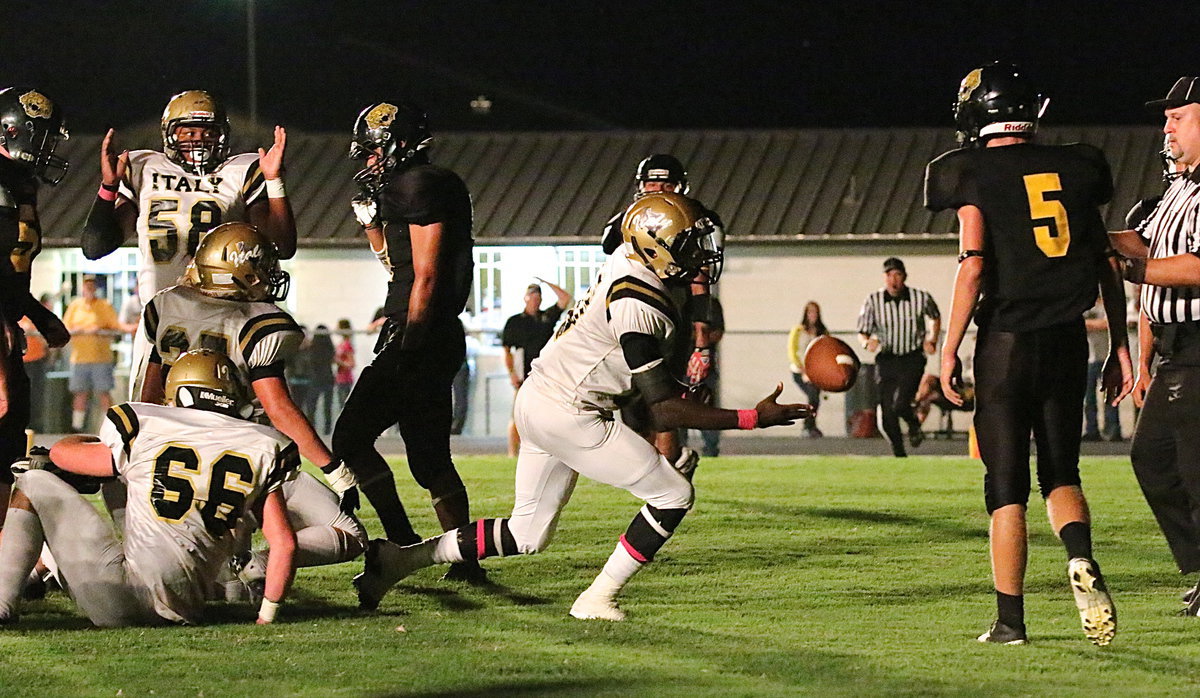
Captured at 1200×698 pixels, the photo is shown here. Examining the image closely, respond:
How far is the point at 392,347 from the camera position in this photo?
266 inches

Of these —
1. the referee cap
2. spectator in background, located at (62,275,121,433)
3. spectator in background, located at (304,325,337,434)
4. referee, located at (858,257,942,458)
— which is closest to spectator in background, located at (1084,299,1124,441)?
referee, located at (858,257,942,458)

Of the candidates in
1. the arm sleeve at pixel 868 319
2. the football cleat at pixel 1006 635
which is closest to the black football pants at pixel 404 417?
the football cleat at pixel 1006 635

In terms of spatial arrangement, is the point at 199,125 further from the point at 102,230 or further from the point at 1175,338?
the point at 1175,338

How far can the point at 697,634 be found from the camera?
17.9ft

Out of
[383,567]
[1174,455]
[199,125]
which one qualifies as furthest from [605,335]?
[1174,455]

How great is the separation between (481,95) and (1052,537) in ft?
89.5

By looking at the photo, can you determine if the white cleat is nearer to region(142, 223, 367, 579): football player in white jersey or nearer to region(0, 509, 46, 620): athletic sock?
region(142, 223, 367, 579): football player in white jersey

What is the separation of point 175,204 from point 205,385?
1.63m

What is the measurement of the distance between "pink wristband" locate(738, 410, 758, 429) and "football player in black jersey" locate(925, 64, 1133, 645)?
0.61m

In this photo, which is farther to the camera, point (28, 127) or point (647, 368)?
point (28, 127)

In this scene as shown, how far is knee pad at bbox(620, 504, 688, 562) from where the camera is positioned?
5.58 metres

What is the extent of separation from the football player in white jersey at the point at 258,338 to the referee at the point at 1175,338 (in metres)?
2.90

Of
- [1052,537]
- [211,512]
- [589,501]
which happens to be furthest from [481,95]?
[211,512]

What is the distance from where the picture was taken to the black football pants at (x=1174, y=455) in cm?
599
